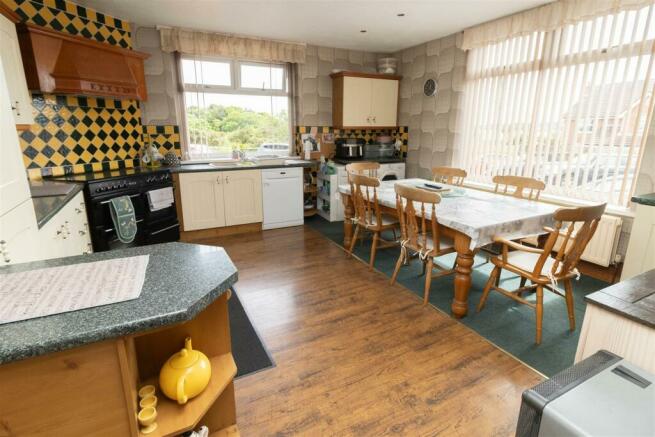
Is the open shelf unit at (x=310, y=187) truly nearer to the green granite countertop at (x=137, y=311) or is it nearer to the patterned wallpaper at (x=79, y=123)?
the patterned wallpaper at (x=79, y=123)

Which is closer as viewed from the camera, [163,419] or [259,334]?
[163,419]

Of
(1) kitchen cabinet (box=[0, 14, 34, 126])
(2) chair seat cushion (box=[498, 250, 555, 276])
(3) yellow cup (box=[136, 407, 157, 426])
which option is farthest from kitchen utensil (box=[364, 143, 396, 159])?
(3) yellow cup (box=[136, 407, 157, 426])

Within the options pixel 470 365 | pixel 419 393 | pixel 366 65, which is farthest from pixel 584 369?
pixel 366 65

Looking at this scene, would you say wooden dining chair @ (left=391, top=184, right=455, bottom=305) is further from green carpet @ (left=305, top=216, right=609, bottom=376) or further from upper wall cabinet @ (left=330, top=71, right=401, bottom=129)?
upper wall cabinet @ (left=330, top=71, right=401, bottom=129)

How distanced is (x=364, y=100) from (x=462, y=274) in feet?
10.9

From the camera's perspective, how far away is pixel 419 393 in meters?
1.71

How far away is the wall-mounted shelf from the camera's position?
2.80ft

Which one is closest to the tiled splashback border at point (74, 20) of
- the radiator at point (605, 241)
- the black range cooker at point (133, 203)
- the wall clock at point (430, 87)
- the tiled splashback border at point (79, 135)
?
the tiled splashback border at point (79, 135)

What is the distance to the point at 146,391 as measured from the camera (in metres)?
0.92

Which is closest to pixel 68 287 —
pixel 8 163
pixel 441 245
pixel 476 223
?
pixel 8 163

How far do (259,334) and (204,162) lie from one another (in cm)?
283

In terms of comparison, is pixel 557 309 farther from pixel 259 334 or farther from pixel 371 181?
pixel 259 334

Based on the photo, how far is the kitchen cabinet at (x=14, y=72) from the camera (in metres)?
2.30

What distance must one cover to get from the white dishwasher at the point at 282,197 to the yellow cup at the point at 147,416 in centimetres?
351
